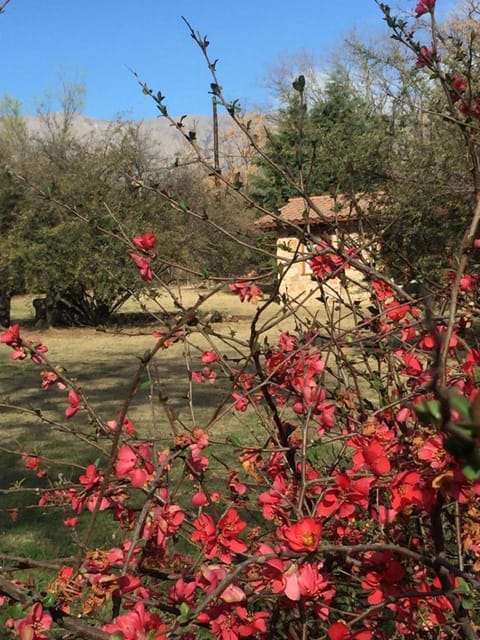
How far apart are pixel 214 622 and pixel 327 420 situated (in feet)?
2.16

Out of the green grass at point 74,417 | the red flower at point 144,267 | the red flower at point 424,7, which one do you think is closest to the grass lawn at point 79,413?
the green grass at point 74,417

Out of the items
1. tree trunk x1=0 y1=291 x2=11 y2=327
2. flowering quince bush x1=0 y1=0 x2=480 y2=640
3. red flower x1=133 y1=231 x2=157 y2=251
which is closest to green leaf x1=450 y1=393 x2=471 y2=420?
flowering quince bush x1=0 y1=0 x2=480 y2=640

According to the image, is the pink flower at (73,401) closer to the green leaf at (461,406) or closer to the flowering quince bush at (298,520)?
the flowering quince bush at (298,520)

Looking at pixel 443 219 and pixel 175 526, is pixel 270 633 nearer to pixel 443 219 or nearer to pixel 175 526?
pixel 175 526

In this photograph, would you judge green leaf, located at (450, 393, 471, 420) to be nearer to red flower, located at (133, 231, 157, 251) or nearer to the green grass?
the green grass

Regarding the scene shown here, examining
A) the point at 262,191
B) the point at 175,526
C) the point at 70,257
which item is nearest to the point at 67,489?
the point at 175,526

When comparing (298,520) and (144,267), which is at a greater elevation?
(144,267)

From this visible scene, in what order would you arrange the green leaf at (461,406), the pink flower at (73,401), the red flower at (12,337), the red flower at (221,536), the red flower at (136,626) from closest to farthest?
1. the green leaf at (461,406)
2. the red flower at (136,626)
3. the red flower at (221,536)
4. the pink flower at (73,401)
5. the red flower at (12,337)

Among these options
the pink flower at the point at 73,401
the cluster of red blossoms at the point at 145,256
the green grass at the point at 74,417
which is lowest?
the green grass at the point at 74,417

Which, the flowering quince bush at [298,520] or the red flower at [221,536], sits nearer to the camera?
the flowering quince bush at [298,520]

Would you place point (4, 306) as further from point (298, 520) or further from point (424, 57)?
point (298, 520)

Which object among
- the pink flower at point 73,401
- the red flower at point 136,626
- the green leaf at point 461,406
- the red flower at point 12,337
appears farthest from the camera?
the red flower at point 12,337

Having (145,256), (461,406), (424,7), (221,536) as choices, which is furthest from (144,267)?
(461,406)

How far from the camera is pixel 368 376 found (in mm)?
2344
